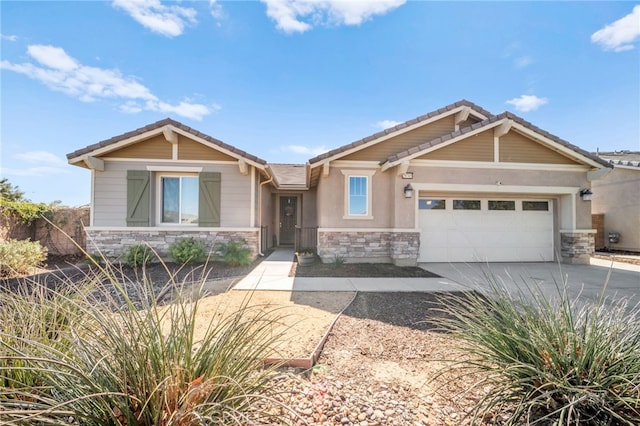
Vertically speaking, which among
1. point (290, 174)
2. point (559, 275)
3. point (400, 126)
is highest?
point (400, 126)

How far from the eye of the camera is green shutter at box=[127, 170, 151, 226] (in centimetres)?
877

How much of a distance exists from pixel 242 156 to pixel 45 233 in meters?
8.26

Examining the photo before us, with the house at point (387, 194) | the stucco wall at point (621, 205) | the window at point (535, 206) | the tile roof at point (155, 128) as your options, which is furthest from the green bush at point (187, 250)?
the stucco wall at point (621, 205)

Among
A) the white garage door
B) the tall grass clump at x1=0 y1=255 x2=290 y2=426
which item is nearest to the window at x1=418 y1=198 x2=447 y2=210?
the white garage door

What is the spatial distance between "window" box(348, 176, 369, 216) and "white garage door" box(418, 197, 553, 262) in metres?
1.85

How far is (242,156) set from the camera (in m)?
8.84

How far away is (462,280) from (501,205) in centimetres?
409

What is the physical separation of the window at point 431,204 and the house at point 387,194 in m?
0.03

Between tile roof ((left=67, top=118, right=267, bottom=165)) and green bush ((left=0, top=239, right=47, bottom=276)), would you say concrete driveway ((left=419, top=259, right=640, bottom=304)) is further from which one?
green bush ((left=0, top=239, right=47, bottom=276))

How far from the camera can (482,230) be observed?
9.06 metres

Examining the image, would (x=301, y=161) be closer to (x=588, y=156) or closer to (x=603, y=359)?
(x=588, y=156)

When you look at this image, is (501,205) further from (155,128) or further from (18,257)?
(18,257)

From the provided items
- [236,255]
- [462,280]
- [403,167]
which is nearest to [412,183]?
Result: [403,167]

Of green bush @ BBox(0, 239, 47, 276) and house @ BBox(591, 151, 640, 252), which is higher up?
house @ BBox(591, 151, 640, 252)
